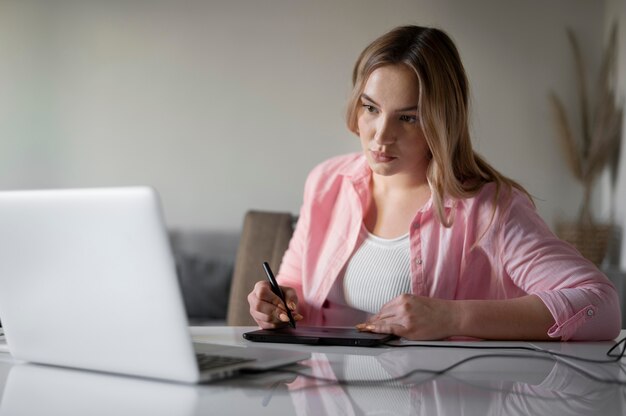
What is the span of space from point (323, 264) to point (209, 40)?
2.48 meters

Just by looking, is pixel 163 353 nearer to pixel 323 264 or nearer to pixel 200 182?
pixel 323 264

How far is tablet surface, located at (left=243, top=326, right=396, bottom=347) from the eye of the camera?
135 cm

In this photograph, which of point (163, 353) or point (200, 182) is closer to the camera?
point (163, 353)

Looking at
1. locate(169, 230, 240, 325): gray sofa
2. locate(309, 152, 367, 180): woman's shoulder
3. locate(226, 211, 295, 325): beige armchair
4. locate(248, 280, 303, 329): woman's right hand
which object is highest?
locate(309, 152, 367, 180): woman's shoulder

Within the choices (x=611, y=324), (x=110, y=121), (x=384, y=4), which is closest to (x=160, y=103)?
(x=110, y=121)

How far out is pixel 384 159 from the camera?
178cm

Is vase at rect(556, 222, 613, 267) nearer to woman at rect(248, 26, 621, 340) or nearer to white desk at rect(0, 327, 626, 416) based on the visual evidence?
woman at rect(248, 26, 621, 340)

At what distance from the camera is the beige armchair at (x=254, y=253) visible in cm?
290

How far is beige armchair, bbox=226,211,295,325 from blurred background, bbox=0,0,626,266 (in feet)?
3.21

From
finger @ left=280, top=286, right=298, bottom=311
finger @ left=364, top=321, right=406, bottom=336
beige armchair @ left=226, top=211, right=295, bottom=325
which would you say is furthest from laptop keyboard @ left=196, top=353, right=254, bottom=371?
beige armchair @ left=226, top=211, right=295, bottom=325

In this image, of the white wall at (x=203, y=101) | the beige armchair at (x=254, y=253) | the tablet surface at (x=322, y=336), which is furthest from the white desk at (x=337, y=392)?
the white wall at (x=203, y=101)

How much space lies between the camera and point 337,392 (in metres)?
0.94

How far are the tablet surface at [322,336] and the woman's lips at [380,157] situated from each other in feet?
1.45

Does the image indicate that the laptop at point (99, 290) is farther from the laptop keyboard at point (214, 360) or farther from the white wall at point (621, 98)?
the white wall at point (621, 98)
